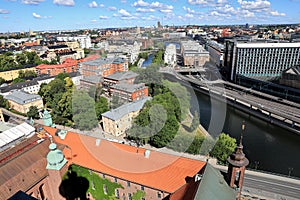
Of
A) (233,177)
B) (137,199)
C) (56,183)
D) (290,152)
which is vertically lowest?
(290,152)

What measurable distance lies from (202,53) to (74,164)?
7589cm

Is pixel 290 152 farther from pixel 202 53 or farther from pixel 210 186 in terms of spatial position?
pixel 202 53

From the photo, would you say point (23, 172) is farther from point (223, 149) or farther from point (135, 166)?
point (223, 149)

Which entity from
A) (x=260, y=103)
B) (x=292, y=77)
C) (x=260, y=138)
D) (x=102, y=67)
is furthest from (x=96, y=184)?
(x=292, y=77)

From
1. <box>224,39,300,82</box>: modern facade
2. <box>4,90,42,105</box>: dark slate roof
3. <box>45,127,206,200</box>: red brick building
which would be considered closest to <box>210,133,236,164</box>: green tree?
<box>45,127,206,200</box>: red brick building

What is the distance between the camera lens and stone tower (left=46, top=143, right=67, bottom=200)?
17703 mm

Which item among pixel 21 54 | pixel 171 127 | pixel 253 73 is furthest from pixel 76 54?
pixel 171 127

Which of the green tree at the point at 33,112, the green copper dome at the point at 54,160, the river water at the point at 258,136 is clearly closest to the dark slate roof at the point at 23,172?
the green copper dome at the point at 54,160

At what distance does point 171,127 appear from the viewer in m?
31.5

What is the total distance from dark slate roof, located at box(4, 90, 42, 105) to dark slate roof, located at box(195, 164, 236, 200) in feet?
144

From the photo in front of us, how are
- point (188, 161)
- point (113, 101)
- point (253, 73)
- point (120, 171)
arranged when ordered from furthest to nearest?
point (253, 73), point (113, 101), point (120, 171), point (188, 161)

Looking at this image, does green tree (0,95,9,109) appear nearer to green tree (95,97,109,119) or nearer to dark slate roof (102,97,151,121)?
green tree (95,97,109,119)

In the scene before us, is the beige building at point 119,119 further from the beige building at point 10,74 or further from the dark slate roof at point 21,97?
the beige building at point 10,74

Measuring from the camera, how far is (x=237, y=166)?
15.6 meters
